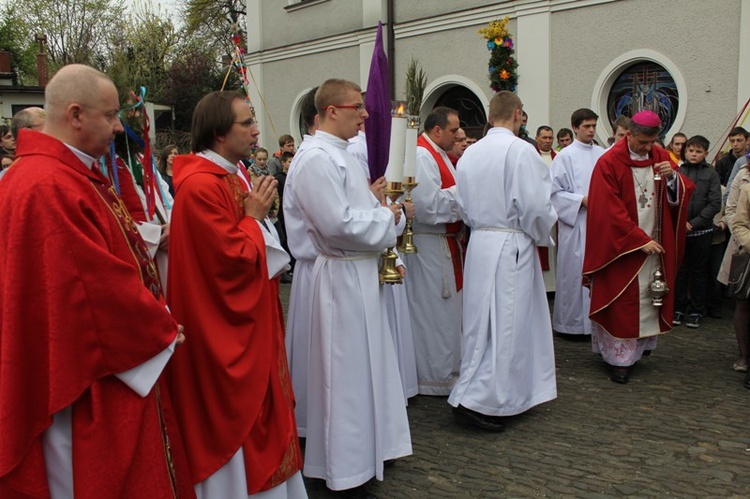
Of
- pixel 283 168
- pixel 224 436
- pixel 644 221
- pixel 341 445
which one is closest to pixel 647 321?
pixel 644 221

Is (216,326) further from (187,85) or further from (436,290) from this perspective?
(187,85)

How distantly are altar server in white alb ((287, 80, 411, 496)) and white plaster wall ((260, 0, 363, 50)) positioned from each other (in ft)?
40.0

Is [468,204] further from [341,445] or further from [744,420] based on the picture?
[744,420]

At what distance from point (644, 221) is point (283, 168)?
655 cm

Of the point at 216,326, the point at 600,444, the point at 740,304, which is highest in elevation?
the point at 216,326

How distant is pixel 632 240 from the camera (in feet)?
18.1

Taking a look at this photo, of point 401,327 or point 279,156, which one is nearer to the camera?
point 401,327

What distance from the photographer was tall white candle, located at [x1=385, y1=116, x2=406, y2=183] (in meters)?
3.72

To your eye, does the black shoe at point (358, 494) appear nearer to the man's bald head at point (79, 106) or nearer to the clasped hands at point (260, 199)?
the clasped hands at point (260, 199)

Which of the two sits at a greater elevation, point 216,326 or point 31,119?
point 31,119

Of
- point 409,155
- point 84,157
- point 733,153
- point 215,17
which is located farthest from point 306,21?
point 215,17

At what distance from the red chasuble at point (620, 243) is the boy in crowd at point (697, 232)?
1.94 m

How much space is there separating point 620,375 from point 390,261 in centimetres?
267

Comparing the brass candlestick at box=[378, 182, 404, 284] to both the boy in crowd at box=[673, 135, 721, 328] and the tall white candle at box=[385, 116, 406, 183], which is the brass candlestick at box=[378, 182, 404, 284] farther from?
the boy in crowd at box=[673, 135, 721, 328]
